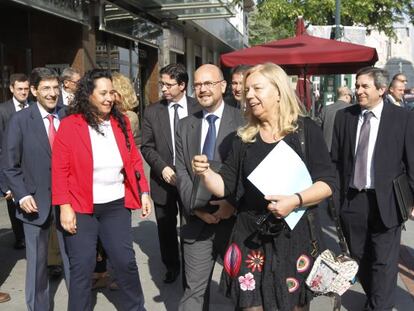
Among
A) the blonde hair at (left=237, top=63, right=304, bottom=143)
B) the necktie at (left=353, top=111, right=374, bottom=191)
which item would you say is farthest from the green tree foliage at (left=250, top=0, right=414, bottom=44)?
the blonde hair at (left=237, top=63, right=304, bottom=143)

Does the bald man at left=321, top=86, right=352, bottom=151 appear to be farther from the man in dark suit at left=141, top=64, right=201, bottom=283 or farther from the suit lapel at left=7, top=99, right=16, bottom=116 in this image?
the suit lapel at left=7, top=99, right=16, bottom=116

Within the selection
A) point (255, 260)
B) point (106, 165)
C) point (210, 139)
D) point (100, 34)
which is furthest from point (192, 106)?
point (100, 34)

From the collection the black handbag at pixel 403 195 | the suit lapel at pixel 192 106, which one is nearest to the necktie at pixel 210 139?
the suit lapel at pixel 192 106

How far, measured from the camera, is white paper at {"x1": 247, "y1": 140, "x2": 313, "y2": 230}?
2555 mm

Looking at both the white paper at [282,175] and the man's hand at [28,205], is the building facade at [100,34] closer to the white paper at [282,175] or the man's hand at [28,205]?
the man's hand at [28,205]

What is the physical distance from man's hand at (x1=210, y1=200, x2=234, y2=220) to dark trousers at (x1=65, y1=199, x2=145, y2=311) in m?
0.75

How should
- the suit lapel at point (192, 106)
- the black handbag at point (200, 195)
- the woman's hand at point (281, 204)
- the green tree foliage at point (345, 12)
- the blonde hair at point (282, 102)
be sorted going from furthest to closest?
1. the green tree foliage at point (345, 12)
2. the suit lapel at point (192, 106)
3. the black handbag at point (200, 195)
4. the blonde hair at point (282, 102)
5. the woman's hand at point (281, 204)

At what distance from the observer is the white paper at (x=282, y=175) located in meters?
2.55

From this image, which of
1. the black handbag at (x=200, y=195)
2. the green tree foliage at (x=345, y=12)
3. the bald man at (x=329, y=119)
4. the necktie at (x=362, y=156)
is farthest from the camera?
the green tree foliage at (x=345, y=12)

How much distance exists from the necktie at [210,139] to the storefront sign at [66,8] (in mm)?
5664

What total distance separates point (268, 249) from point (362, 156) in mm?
1713

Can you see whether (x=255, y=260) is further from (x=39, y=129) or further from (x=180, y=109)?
(x=180, y=109)

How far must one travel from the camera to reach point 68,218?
11.3ft

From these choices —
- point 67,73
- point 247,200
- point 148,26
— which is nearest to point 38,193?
point 247,200
